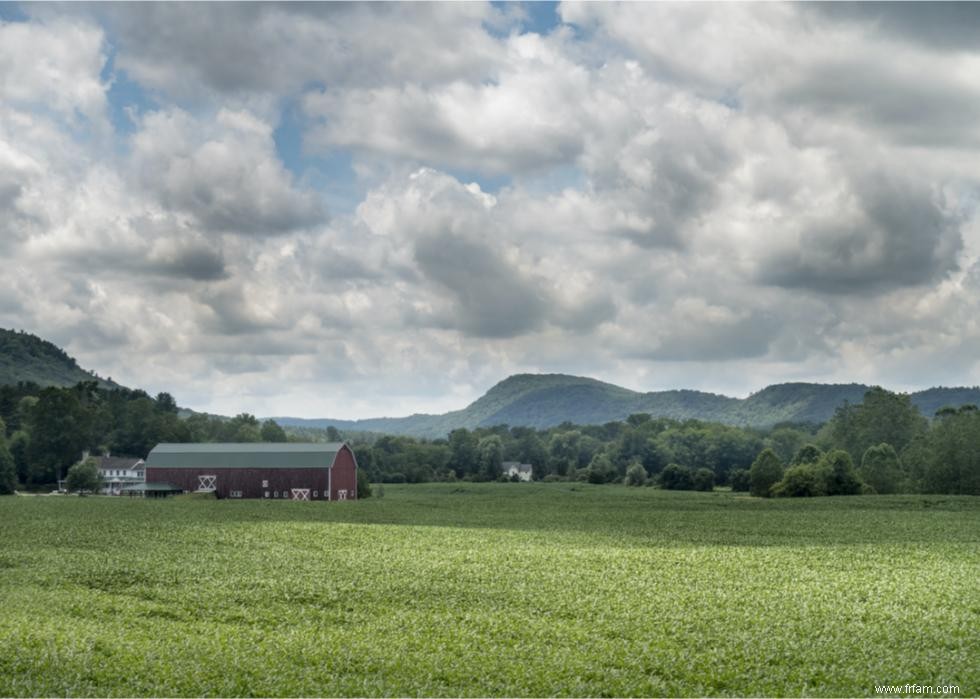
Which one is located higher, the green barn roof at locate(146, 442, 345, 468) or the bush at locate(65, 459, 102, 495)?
the green barn roof at locate(146, 442, 345, 468)

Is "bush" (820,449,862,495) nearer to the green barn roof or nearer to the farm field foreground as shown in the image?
the farm field foreground

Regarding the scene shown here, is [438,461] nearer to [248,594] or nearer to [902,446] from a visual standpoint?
[902,446]

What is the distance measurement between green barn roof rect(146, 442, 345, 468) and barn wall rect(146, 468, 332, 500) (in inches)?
22.3

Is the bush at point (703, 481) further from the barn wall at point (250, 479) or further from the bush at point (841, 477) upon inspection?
the barn wall at point (250, 479)

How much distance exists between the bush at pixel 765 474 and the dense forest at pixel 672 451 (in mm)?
123

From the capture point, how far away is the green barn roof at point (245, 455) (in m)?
109

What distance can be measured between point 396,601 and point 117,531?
3113cm

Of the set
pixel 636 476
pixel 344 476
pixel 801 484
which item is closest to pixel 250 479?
pixel 344 476

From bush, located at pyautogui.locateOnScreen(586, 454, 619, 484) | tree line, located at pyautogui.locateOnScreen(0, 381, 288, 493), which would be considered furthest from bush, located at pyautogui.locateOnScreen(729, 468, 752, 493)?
tree line, located at pyautogui.locateOnScreen(0, 381, 288, 493)

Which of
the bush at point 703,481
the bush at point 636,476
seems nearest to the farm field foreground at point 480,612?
the bush at point 703,481

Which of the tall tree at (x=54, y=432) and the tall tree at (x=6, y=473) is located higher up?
the tall tree at (x=54, y=432)

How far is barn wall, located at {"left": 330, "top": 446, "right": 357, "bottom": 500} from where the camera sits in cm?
10888

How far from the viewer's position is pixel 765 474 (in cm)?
11319

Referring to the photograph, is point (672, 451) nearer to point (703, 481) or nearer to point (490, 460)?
point (490, 460)
